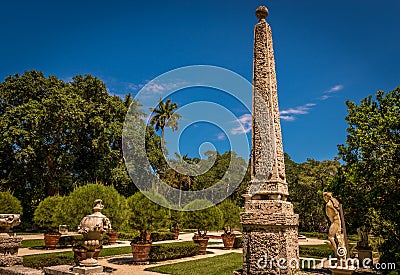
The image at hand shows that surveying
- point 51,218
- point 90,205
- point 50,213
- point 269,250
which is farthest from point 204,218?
point 269,250

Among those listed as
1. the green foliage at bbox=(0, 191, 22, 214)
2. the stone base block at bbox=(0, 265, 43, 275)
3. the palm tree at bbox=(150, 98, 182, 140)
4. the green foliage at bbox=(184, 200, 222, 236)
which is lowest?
the stone base block at bbox=(0, 265, 43, 275)

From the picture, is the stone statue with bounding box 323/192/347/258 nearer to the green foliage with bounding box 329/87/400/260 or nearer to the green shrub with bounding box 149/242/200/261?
the green foliage with bounding box 329/87/400/260

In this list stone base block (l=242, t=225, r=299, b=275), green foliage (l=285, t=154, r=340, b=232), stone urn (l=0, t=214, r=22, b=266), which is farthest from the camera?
green foliage (l=285, t=154, r=340, b=232)

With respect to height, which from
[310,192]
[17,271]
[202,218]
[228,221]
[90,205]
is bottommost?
[17,271]

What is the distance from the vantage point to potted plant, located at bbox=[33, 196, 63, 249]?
58.4ft

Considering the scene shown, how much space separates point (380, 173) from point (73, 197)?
13524mm

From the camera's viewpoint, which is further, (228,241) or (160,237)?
(160,237)

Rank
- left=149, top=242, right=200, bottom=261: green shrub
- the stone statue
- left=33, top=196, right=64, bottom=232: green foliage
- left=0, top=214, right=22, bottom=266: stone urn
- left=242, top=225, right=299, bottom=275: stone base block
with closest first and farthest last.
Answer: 1. left=242, top=225, right=299, bottom=275: stone base block
2. the stone statue
3. left=0, top=214, right=22, bottom=266: stone urn
4. left=149, top=242, right=200, bottom=261: green shrub
5. left=33, top=196, right=64, bottom=232: green foliage

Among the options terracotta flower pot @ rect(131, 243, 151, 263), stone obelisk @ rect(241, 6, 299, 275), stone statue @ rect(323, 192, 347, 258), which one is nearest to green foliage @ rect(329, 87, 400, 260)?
stone statue @ rect(323, 192, 347, 258)

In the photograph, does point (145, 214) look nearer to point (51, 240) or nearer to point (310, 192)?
point (51, 240)

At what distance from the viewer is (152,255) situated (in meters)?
14.6

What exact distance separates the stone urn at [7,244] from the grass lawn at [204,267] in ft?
16.4

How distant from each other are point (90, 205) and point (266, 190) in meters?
11.8

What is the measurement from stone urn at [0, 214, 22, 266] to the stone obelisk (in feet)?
22.1
